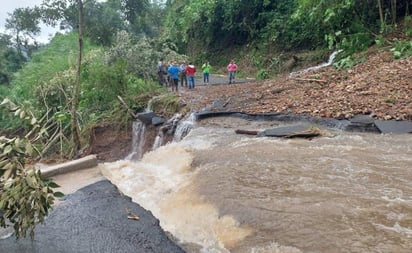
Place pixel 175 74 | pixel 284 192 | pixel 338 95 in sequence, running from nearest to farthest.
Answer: pixel 284 192 < pixel 338 95 < pixel 175 74

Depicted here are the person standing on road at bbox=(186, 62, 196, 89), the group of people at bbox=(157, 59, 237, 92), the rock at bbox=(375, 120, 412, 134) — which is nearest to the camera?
the rock at bbox=(375, 120, 412, 134)

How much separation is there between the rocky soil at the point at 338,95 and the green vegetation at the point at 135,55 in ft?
3.55

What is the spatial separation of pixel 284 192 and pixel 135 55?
1283cm

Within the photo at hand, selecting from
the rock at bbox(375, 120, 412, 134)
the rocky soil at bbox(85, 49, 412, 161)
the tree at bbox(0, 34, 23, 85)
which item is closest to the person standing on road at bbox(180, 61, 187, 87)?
the rocky soil at bbox(85, 49, 412, 161)

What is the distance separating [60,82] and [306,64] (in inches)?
415

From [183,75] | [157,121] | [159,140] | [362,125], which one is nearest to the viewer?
[362,125]

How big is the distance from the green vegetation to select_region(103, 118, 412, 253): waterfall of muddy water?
1.78 metres

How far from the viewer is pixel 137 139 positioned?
39.8ft

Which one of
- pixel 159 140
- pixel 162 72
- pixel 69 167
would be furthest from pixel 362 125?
pixel 162 72

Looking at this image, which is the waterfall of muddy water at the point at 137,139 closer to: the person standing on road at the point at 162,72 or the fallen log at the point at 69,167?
the fallen log at the point at 69,167

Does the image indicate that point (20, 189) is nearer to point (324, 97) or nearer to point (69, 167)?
point (69, 167)

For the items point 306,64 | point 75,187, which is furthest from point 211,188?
point 306,64

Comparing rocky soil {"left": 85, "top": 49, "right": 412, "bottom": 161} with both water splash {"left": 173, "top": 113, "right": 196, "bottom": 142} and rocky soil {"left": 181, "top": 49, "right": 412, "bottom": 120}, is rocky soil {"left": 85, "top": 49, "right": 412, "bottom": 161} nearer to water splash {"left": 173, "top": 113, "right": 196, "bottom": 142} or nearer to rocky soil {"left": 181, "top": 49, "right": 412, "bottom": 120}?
rocky soil {"left": 181, "top": 49, "right": 412, "bottom": 120}

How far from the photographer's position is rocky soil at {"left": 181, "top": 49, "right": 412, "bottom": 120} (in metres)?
8.38
